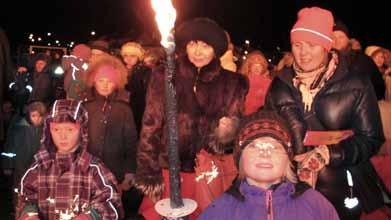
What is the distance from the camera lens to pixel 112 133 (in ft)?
21.2

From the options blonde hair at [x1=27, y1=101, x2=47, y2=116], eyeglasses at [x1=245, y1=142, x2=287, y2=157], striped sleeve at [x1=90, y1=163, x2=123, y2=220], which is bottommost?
striped sleeve at [x1=90, y1=163, x2=123, y2=220]

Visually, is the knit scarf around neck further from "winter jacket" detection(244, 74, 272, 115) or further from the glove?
"winter jacket" detection(244, 74, 272, 115)

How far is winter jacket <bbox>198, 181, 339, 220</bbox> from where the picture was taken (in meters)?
3.24

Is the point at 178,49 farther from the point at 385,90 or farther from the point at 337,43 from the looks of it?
the point at 385,90

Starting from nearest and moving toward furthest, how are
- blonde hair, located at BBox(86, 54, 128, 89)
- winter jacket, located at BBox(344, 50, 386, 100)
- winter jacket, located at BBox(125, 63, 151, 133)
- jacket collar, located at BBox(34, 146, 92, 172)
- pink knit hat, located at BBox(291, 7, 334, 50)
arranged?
pink knit hat, located at BBox(291, 7, 334, 50)
jacket collar, located at BBox(34, 146, 92, 172)
blonde hair, located at BBox(86, 54, 128, 89)
winter jacket, located at BBox(344, 50, 386, 100)
winter jacket, located at BBox(125, 63, 151, 133)

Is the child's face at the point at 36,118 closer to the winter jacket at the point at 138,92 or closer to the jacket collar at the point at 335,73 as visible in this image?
the winter jacket at the point at 138,92

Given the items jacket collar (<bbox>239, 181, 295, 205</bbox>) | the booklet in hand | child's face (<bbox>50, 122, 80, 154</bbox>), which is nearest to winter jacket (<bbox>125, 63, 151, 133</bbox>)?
child's face (<bbox>50, 122, 80, 154</bbox>)

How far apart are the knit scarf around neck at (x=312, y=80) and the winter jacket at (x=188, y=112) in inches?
31.8

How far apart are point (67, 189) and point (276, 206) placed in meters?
1.65

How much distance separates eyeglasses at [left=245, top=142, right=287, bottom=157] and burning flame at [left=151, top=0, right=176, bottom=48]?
2.91 feet

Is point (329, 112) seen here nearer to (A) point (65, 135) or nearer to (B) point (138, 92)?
(A) point (65, 135)

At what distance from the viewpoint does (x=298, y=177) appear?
3781 mm

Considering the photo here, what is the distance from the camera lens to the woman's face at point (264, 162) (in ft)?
10.7

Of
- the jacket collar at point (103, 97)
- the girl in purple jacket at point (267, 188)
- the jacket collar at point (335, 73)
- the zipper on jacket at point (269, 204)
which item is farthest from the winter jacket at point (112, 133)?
the zipper on jacket at point (269, 204)
